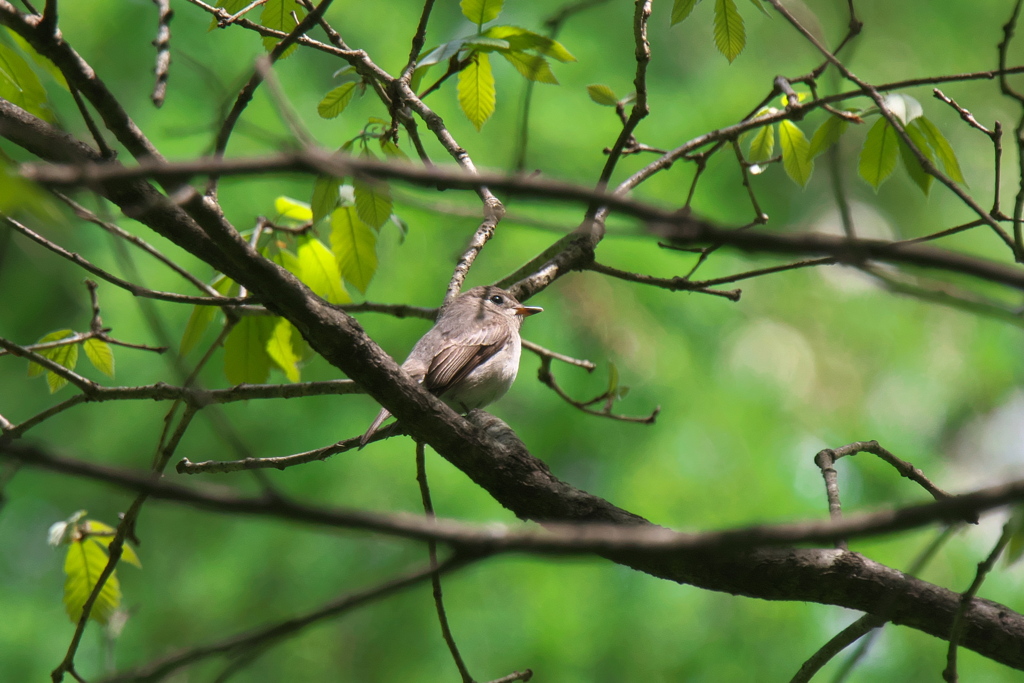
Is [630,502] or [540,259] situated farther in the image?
[630,502]

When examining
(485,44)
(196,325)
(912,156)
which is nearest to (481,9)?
(485,44)

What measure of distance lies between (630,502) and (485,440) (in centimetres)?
390

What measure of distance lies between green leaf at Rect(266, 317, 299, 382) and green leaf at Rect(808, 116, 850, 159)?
6.45 feet

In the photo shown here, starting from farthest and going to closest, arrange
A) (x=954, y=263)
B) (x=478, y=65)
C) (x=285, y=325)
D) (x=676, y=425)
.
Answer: (x=676, y=425), (x=285, y=325), (x=478, y=65), (x=954, y=263)

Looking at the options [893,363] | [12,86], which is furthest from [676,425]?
[12,86]

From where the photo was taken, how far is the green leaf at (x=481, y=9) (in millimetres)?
2164

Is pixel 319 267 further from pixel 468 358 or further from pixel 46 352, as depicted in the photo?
pixel 468 358

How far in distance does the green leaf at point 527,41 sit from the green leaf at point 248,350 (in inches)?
53.7

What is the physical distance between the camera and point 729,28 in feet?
7.51

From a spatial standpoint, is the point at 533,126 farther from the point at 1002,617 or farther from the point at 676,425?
the point at 1002,617

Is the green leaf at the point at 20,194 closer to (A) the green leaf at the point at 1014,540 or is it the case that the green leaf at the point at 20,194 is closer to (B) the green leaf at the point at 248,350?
(A) the green leaf at the point at 1014,540

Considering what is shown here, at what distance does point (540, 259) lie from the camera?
3119 millimetres

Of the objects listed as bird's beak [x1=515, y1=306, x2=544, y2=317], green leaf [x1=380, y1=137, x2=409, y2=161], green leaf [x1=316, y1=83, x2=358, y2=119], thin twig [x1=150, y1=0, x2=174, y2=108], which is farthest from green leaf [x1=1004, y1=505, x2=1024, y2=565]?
bird's beak [x1=515, y1=306, x2=544, y2=317]

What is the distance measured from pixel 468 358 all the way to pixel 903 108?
7.60 feet
